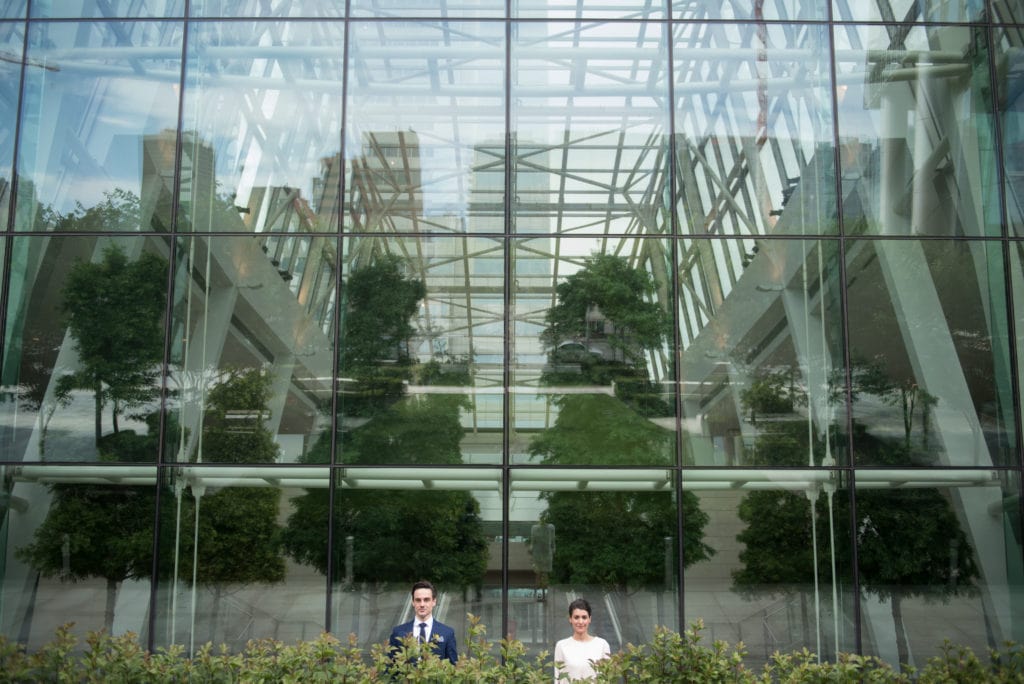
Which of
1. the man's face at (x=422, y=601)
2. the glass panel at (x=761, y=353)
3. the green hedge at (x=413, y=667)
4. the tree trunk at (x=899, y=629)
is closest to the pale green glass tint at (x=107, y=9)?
the glass panel at (x=761, y=353)

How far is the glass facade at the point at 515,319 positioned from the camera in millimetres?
10180

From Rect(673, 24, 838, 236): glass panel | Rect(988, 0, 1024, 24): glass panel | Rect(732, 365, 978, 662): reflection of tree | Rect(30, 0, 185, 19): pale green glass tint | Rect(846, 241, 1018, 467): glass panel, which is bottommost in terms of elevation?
Rect(732, 365, 978, 662): reflection of tree

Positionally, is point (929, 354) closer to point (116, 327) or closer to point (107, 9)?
point (116, 327)

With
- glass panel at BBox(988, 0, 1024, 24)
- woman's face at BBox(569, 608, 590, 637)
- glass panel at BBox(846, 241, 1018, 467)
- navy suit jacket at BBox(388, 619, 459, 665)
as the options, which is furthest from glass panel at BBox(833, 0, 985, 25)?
navy suit jacket at BBox(388, 619, 459, 665)

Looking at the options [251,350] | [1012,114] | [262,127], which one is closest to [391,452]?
[251,350]

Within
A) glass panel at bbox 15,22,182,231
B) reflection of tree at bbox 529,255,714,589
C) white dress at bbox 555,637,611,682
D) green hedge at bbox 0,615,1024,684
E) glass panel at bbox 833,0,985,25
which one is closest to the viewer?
green hedge at bbox 0,615,1024,684

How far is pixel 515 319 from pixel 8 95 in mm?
6606

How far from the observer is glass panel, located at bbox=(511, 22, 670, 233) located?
35.3 ft

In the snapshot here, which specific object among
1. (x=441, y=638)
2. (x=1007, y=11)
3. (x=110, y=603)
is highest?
(x=1007, y=11)

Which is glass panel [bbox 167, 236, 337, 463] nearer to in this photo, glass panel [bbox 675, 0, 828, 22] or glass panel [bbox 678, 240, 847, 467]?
glass panel [bbox 678, 240, 847, 467]

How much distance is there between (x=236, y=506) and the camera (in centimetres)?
1032

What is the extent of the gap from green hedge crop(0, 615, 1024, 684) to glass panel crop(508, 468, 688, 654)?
1966 millimetres

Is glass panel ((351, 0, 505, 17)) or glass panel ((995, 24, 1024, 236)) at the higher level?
glass panel ((351, 0, 505, 17))

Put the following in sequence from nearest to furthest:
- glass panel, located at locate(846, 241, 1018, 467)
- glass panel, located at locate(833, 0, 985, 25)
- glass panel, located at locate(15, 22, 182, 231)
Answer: glass panel, located at locate(846, 241, 1018, 467) < glass panel, located at locate(15, 22, 182, 231) < glass panel, located at locate(833, 0, 985, 25)
